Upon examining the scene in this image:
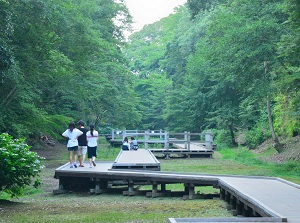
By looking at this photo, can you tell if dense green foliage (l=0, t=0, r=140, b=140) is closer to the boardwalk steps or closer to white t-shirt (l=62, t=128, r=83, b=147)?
white t-shirt (l=62, t=128, r=83, b=147)

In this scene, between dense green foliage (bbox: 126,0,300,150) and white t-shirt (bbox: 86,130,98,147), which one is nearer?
white t-shirt (bbox: 86,130,98,147)

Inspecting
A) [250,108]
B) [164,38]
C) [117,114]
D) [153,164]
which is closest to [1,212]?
[153,164]

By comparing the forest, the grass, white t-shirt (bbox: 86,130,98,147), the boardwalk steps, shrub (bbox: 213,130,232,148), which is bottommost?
the grass

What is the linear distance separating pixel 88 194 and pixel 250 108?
82.3ft

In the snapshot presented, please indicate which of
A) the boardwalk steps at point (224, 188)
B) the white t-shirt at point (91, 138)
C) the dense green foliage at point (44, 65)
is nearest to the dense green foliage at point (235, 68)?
the boardwalk steps at point (224, 188)

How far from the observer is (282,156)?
86.3 feet

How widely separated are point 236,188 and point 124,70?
3363cm

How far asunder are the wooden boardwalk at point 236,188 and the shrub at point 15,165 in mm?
3298

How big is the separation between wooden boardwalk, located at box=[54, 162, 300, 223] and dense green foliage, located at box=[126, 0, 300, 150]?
5.85 m

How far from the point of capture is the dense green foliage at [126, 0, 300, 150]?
66.4ft

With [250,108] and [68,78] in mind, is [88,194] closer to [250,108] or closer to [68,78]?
[68,78]

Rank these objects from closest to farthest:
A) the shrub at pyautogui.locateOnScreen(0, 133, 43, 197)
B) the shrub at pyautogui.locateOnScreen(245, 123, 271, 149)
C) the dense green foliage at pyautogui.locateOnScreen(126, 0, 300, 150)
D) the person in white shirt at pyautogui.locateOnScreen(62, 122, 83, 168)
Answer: the shrub at pyautogui.locateOnScreen(0, 133, 43, 197), the person in white shirt at pyautogui.locateOnScreen(62, 122, 83, 168), the dense green foliage at pyautogui.locateOnScreen(126, 0, 300, 150), the shrub at pyautogui.locateOnScreen(245, 123, 271, 149)

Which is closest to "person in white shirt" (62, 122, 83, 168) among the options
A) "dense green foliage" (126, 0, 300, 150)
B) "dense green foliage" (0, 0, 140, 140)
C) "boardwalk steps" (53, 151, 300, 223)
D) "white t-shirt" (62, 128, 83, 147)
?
"white t-shirt" (62, 128, 83, 147)

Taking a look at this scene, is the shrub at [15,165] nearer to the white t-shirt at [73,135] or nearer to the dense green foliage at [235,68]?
the white t-shirt at [73,135]
